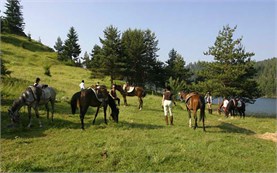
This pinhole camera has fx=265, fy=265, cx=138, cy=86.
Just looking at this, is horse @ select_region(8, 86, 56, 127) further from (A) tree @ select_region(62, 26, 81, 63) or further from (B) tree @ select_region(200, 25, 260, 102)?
(A) tree @ select_region(62, 26, 81, 63)

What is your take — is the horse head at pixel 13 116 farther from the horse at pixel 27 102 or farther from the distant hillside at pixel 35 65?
the distant hillside at pixel 35 65

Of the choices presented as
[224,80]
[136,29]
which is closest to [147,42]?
[136,29]

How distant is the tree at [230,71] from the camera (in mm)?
42072

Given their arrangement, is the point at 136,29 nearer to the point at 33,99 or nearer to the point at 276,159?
the point at 33,99

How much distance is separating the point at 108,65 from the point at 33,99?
35.9 metres

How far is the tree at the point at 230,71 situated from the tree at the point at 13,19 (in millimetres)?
64696

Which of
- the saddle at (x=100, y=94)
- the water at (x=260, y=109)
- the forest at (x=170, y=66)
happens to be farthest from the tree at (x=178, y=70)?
the saddle at (x=100, y=94)

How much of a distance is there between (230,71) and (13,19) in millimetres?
72750

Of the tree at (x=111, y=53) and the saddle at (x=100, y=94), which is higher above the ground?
the tree at (x=111, y=53)

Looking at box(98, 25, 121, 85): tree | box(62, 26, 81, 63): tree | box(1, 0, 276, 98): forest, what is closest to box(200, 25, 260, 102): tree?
box(1, 0, 276, 98): forest

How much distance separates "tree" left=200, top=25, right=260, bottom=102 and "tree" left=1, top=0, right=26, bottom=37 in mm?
64696

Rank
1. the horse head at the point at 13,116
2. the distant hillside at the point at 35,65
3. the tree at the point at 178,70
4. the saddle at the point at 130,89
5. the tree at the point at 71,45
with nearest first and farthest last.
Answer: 1. the horse head at the point at 13,116
2. the saddle at the point at 130,89
3. the distant hillside at the point at 35,65
4. the tree at the point at 178,70
5. the tree at the point at 71,45

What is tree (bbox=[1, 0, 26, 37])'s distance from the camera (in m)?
83.2

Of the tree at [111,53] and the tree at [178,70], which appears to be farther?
the tree at [178,70]
